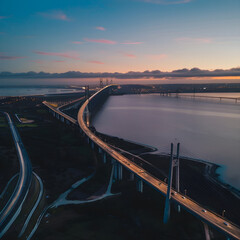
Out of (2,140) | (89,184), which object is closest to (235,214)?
(89,184)

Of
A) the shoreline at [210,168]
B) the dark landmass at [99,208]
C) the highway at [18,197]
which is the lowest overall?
the shoreline at [210,168]

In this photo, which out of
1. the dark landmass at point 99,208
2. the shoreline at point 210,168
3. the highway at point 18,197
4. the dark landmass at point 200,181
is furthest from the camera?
the shoreline at point 210,168

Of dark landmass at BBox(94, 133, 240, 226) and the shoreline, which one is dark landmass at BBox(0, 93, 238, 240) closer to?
dark landmass at BBox(94, 133, 240, 226)

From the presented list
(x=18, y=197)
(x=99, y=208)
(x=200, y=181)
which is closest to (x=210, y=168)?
(x=200, y=181)

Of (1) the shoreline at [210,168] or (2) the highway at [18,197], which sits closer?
(2) the highway at [18,197]

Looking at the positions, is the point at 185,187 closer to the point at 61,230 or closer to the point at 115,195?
the point at 115,195

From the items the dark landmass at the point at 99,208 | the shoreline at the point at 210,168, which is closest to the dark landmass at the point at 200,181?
the shoreline at the point at 210,168

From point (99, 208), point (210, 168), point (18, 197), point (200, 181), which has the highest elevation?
point (18, 197)

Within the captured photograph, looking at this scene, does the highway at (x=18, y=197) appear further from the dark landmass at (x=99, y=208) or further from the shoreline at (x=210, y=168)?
the shoreline at (x=210, y=168)

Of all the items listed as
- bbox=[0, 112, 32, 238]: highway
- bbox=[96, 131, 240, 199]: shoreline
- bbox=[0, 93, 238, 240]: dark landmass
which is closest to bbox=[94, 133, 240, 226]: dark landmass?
bbox=[96, 131, 240, 199]: shoreline

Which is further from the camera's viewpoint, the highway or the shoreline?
the shoreline

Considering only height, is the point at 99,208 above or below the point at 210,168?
above

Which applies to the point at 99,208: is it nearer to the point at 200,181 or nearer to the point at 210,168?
the point at 200,181

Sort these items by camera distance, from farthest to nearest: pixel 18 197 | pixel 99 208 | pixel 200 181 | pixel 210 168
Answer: pixel 210 168 → pixel 200 181 → pixel 99 208 → pixel 18 197
